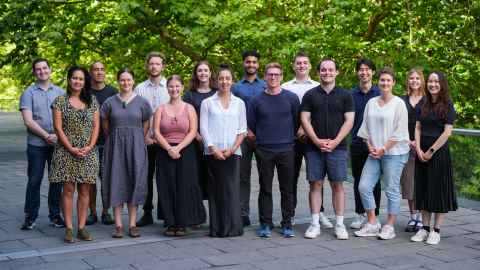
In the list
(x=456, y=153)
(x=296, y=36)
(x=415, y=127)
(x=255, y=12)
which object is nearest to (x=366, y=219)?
(x=415, y=127)

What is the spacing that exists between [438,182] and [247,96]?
2.31m

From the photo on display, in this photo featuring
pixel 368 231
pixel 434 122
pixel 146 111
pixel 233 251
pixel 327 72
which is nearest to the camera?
pixel 233 251

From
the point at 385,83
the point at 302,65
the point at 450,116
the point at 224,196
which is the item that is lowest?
the point at 224,196

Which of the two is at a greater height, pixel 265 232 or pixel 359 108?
pixel 359 108

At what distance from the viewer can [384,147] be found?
279 inches

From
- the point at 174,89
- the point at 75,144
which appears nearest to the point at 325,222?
the point at 174,89

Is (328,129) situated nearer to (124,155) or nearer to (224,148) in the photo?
(224,148)

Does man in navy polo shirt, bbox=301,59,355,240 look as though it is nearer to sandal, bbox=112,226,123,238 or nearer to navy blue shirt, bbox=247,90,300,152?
navy blue shirt, bbox=247,90,300,152

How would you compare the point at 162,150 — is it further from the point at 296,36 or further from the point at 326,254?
the point at 296,36

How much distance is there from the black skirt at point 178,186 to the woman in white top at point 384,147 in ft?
5.90

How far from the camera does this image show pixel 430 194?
7.08 m

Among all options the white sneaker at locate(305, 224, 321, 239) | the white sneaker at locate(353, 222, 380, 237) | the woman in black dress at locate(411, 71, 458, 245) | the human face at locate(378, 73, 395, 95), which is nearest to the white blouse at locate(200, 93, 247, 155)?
the white sneaker at locate(305, 224, 321, 239)

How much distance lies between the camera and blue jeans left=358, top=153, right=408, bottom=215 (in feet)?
23.5

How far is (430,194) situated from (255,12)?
8.93m
